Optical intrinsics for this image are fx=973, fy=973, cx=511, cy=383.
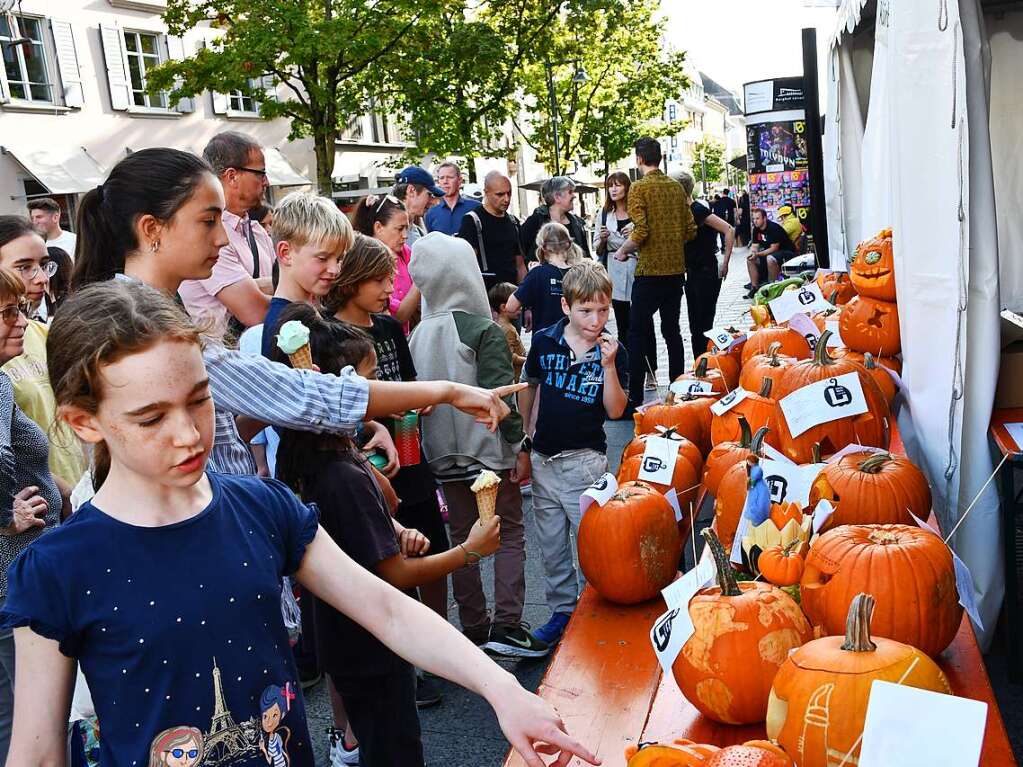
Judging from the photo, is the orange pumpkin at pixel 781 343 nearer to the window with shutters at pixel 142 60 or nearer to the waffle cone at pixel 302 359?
the waffle cone at pixel 302 359

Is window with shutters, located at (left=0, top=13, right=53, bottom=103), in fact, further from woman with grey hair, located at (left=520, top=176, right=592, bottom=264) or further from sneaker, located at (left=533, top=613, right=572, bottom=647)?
sneaker, located at (left=533, top=613, right=572, bottom=647)

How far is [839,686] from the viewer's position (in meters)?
1.73

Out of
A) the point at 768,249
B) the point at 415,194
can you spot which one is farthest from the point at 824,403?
the point at 768,249

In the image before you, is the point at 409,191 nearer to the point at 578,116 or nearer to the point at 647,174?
the point at 647,174

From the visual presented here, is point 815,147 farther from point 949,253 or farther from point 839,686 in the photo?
point 839,686

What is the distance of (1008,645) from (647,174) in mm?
5541

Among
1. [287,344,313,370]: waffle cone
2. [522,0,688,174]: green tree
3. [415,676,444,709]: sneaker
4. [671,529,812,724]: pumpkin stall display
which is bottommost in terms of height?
[415,676,444,709]: sneaker

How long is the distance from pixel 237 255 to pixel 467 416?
118cm

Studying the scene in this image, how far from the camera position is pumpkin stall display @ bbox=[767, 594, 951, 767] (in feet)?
5.63

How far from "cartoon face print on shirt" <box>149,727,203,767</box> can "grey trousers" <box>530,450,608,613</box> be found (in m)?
2.51

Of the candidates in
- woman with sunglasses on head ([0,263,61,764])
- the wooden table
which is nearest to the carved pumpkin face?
the wooden table

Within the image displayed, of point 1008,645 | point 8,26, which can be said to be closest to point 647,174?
point 1008,645

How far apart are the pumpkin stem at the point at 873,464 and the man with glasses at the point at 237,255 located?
2.22 meters

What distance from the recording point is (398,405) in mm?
2439
